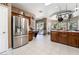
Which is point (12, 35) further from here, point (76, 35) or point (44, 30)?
point (44, 30)

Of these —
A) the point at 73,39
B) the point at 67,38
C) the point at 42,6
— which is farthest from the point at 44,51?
the point at 42,6

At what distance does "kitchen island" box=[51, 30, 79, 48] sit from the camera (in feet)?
22.1

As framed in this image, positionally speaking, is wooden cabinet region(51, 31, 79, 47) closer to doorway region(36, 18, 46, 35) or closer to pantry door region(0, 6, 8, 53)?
pantry door region(0, 6, 8, 53)

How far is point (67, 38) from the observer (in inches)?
299

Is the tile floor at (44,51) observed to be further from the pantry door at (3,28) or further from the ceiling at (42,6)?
the ceiling at (42,6)

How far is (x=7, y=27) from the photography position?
5684 millimetres

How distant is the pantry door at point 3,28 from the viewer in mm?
5275

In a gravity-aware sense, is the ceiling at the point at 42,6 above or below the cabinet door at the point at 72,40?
above

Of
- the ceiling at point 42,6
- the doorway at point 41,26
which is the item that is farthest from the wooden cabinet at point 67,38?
the doorway at point 41,26

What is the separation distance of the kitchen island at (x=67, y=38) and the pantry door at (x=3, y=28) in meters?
4.01

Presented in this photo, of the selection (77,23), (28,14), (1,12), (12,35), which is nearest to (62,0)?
(1,12)

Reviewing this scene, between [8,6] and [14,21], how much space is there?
35.2 inches

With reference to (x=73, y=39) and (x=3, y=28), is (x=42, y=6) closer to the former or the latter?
(x=73, y=39)

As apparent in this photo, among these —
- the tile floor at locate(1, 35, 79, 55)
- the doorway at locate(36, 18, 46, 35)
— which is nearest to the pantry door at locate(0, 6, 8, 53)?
the tile floor at locate(1, 35, 79, 55)
